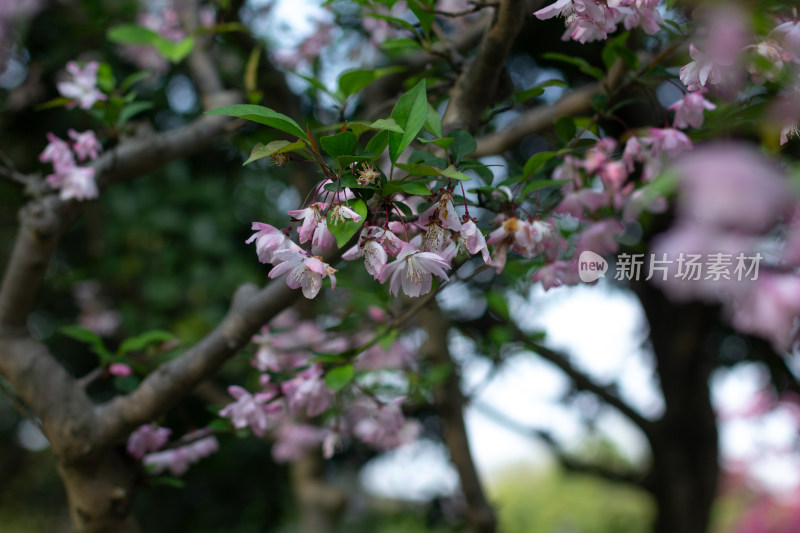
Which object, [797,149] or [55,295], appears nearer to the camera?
[797,149]

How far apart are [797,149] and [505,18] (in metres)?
0.98

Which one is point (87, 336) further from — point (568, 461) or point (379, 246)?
point (568, 461)

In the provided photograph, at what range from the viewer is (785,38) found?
643mm

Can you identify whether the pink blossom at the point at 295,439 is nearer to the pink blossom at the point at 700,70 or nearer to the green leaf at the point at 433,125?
the green leaf at the point at 433,125

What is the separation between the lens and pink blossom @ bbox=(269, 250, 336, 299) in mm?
627

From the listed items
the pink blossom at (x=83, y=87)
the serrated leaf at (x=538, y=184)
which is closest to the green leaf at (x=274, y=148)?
the serrated leaf at (x=538, y=184)

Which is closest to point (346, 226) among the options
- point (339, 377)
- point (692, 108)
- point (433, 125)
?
point (433, 125)

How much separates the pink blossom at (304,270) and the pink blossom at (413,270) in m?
0.06

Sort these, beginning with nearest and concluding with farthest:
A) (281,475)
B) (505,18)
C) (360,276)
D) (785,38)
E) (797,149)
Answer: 1. (785,38)
2. (505,18)
3. (797,149)
4. (360,276)
5. (281,475)

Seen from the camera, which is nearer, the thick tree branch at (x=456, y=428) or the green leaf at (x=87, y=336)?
the green leaf at (x=87, y=336)

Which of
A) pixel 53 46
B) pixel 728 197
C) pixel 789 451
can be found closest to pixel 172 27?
pixel 53 46

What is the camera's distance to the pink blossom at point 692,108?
2.76 feet

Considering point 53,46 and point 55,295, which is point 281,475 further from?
point 53,46

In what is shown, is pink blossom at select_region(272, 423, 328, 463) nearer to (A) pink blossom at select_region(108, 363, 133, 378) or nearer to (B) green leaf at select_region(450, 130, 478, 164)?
(A) pink blossom at select_region(108, 363, 133, 378)
